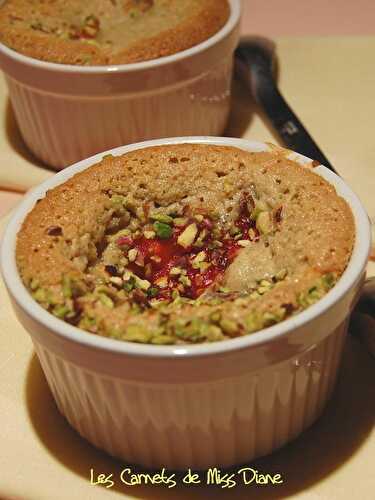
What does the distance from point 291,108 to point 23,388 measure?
999 millimetres

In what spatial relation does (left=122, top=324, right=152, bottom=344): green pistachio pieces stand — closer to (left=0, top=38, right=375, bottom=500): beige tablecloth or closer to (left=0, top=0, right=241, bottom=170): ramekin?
(left=0, top=38, right=375, bottom=500): beige tablecloth

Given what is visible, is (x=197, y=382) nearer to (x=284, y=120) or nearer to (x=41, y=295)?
(x=41, y=295)

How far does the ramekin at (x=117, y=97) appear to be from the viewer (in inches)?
59.2

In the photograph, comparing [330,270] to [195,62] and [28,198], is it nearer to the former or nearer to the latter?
[28,198]

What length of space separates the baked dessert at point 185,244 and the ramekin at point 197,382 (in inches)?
1.0

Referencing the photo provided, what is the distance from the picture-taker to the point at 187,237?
1.11 meters

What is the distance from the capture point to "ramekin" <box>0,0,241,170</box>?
1505mm

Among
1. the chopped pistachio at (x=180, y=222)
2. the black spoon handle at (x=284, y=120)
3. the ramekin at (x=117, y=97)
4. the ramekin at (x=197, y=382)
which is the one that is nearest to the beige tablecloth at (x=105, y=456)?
the ramekin at (x=197, y=382)

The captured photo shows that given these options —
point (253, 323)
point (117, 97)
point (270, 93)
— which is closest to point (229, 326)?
point (253, 323)

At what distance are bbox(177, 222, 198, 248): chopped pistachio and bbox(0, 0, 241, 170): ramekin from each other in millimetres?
504

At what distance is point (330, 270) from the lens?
96 centimetres

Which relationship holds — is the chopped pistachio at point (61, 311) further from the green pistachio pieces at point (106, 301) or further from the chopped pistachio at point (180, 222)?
the chopped pistachio at point (180, 222)

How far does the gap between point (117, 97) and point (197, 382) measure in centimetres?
81

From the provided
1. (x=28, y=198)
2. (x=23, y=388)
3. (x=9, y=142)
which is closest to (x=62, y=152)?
(x=9, y=142)
